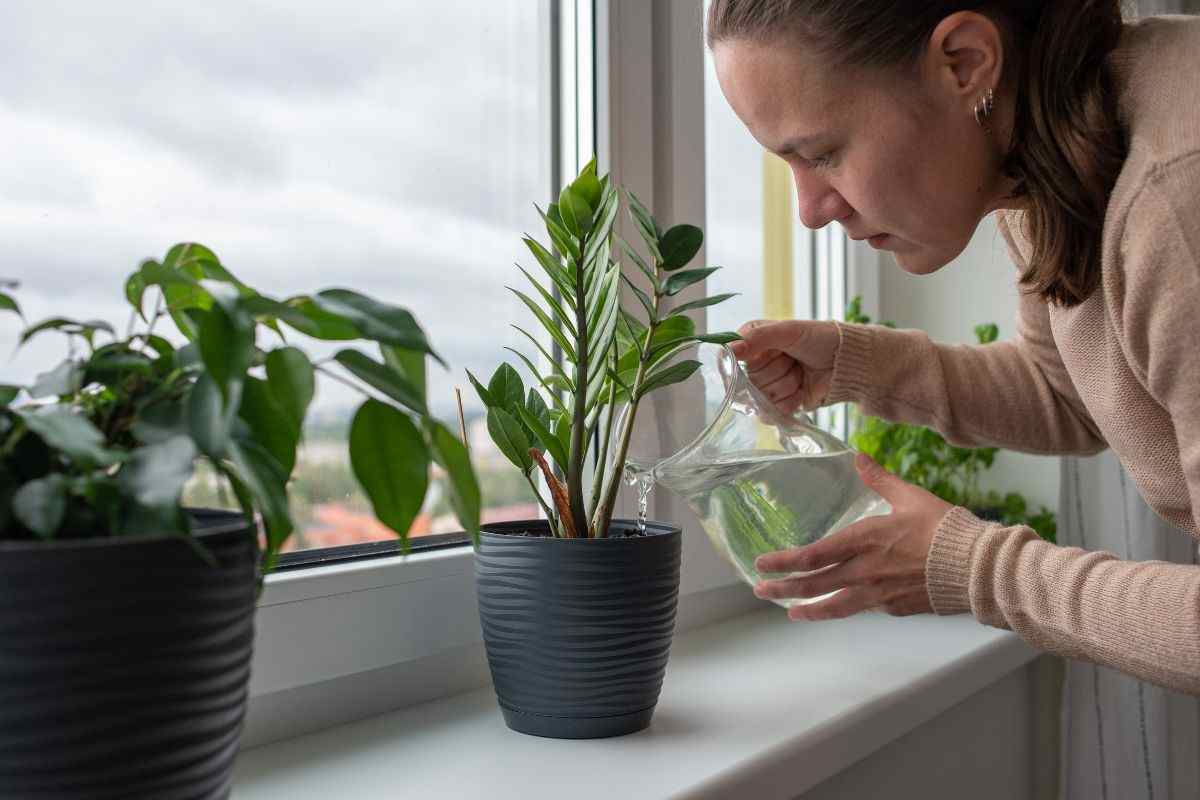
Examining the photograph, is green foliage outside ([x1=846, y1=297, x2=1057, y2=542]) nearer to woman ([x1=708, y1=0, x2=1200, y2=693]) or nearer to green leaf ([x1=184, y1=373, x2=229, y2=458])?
woman ([x1=708, y1=0, x2=1200, y2=693])

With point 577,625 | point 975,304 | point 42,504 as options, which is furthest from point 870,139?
point 975,304

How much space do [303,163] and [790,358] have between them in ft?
1.77

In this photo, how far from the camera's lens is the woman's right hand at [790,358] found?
1063mm

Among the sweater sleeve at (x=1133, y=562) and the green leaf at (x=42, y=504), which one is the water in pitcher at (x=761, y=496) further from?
the green leaf at (x=42, y=504)

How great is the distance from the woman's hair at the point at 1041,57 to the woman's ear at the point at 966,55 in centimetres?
1

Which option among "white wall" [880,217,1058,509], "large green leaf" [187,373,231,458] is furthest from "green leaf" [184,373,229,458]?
"white wall" [880,217,1058,509]

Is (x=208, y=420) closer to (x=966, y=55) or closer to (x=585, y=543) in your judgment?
(x=585, y=543)

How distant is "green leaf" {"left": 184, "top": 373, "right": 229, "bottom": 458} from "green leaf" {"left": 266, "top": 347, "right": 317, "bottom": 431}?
0.11ft

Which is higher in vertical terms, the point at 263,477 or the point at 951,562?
the point at 263,477

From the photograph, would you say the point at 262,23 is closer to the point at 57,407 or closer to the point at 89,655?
the point at 57,407

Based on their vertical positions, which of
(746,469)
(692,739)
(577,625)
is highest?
(746,469)

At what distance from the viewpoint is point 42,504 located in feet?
1.29

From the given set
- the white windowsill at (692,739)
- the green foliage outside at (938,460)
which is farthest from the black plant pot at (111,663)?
the green foliage outside at (938,460)

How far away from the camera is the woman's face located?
814 mm
